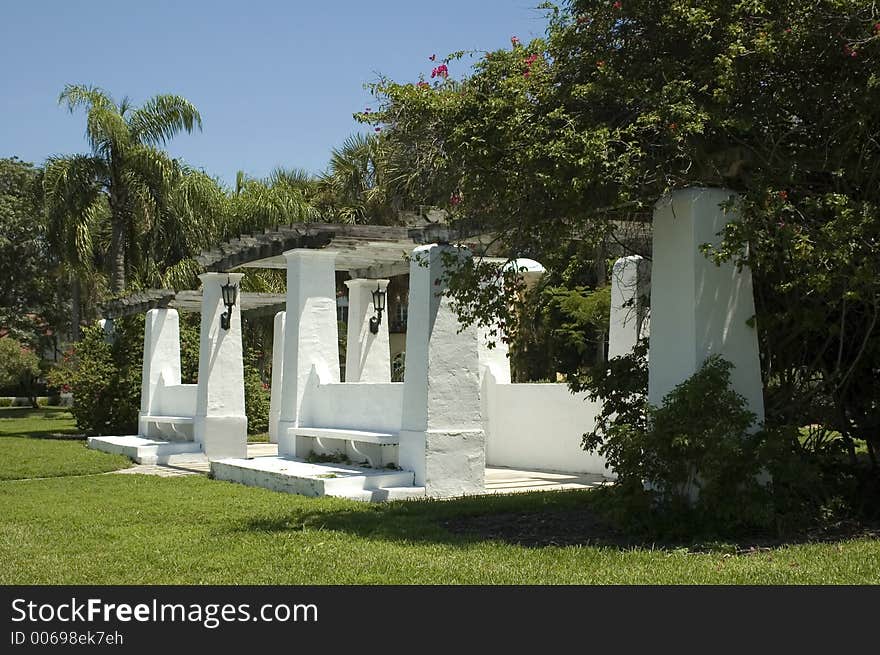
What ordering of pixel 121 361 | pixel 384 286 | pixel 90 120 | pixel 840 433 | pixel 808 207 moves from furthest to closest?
pixel 90 120
pixel 121 361
pixel 384 286
pixel 840 433
pixel 808 207

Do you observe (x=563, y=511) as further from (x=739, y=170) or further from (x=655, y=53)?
(x=655, y=53)

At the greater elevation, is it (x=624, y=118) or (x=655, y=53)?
(x=655, y=53)

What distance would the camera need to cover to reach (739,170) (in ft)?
27.0

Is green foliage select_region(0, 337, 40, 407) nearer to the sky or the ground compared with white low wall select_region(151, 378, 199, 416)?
nearer to the sky

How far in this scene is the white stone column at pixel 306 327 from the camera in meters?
14.7

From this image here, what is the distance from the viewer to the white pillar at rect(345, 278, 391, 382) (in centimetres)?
1780

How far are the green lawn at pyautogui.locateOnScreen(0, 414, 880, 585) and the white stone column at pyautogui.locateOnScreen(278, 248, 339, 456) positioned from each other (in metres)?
3.50

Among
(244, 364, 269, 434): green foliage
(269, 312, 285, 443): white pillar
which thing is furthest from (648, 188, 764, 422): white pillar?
(244, 364, 269, 434): green foliage

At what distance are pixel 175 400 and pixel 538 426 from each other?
8.42 meters

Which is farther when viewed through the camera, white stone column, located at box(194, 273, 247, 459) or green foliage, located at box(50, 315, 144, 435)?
green foliage, located at box(50, 315, 144, 435)

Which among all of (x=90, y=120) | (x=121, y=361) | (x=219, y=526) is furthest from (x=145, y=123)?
(x=219, y=526)

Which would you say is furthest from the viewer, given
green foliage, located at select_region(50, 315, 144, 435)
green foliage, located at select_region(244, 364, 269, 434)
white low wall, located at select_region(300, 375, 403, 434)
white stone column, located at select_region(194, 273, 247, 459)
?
green foliage, located at select_region(244, 364, 269, 434)

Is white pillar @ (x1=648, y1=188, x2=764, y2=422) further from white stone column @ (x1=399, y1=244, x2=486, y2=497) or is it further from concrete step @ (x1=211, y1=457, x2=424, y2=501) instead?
concrete step @ (x1=211, y1=457, x2=424, y2=501)

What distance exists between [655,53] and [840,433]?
367 cm
